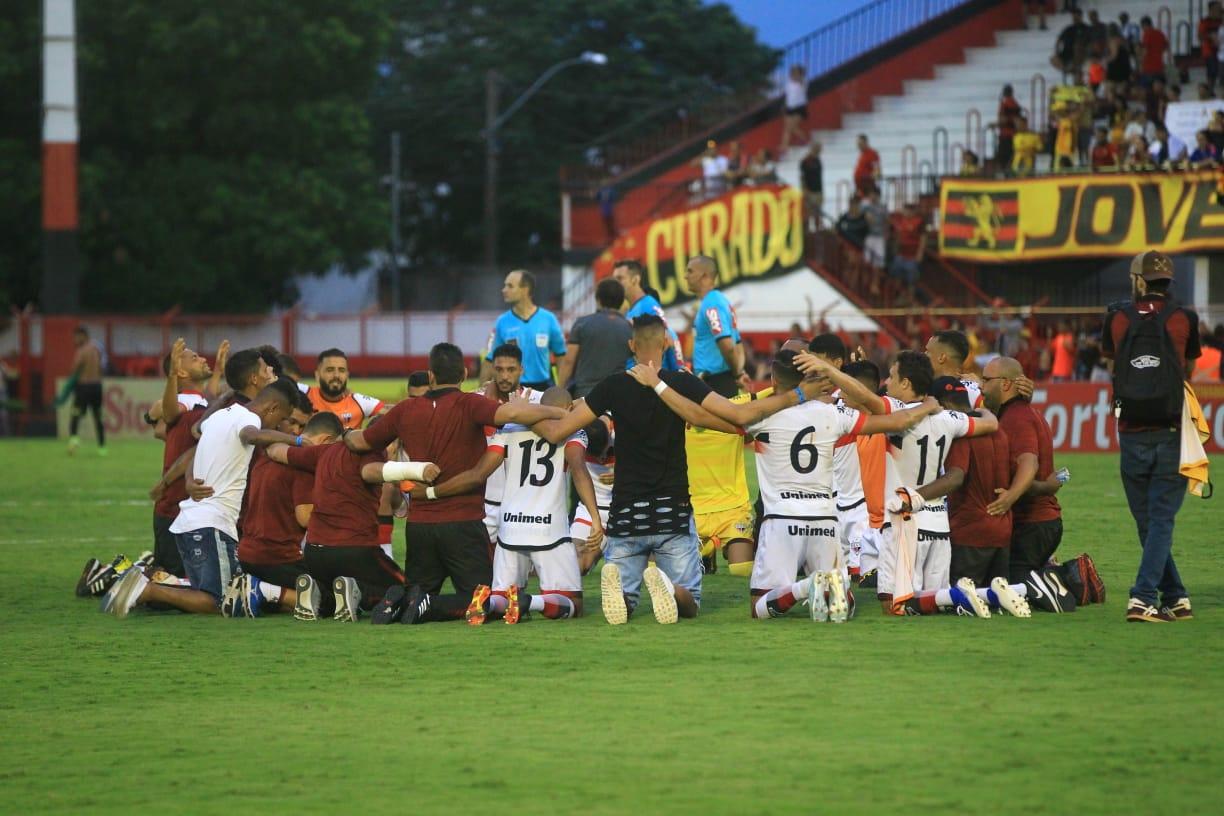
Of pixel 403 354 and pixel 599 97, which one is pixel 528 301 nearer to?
pixel 403 354

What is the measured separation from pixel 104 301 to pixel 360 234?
7.70m

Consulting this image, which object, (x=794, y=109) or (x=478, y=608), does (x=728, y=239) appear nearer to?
(x=794, y=109)

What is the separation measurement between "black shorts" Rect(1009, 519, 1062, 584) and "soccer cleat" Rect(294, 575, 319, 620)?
4.51 meters

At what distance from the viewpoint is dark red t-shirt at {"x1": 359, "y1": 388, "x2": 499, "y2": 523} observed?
37.2 feet

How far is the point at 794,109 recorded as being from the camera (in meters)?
41.6

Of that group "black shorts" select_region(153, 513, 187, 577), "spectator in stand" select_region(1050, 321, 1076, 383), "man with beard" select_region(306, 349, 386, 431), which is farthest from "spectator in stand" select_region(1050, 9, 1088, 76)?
"black shorts" select_region(153, 513, 187, 577)

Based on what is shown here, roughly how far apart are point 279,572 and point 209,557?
49cm

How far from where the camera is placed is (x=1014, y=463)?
1156cm

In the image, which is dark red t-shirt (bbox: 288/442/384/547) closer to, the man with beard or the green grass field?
the green grass field

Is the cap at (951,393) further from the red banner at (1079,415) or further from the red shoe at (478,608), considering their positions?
the red banner at (1079,415)

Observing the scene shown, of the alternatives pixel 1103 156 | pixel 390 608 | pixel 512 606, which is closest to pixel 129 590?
pixel 390 608

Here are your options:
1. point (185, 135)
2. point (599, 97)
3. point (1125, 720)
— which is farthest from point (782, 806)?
point (599, 97)

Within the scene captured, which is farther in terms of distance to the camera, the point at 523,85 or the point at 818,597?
the point at 523,85

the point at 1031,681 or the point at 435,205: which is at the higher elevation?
the point at 435,205
